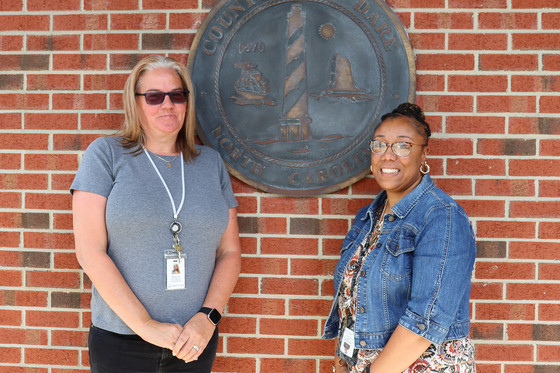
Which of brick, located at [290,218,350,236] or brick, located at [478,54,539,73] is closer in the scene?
brick, located at [478,54,539,73]

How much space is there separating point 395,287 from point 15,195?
7.21ft

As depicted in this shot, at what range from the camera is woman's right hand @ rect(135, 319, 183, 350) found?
6.86 ft

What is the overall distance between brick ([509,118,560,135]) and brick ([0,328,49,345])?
9.53ft

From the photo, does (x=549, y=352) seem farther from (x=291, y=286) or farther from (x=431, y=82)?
(x=431, y=82)

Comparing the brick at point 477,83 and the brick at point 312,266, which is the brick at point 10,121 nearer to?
the brick at point 312,266

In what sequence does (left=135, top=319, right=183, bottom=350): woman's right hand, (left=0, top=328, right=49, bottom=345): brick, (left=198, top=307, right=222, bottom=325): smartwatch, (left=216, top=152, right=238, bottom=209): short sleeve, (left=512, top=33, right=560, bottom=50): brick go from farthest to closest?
1. (left=0, top=328, right=49, bottom=345): brick
2. (left=512, top=33, right=560, bottom=50): brick
3. (left=216, top=152, right=238, bottom=209): short sleeve
4. (left=198, top=307, right=222, bottom=325): smartwatch
5. (left=135, top=319, right=183, bottom=350): woman's right hand

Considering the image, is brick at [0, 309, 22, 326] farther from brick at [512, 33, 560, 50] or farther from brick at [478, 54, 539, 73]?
brick at [512, 33, 560, 50]

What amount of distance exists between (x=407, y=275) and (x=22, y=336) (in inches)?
88.7

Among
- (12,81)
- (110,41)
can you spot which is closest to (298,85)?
(110,41)

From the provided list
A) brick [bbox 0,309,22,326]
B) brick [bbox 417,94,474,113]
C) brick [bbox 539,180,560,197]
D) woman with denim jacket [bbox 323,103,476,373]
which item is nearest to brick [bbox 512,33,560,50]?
brick [bbox 417,94,474,113]

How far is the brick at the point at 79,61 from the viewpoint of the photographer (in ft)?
9.11

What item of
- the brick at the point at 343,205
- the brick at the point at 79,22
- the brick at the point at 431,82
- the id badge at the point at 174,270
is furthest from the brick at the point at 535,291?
the brick at the point at 79,22

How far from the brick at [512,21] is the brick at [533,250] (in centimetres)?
117

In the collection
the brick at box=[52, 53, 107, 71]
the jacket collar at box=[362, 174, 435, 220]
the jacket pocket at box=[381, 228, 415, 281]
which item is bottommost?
the jacket pocket at box=[381, 228, 415, 281]
